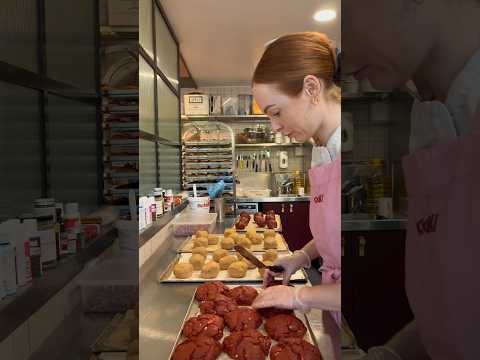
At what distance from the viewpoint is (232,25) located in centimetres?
247

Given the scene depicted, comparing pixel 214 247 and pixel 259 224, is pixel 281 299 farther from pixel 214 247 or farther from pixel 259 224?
pixel 259 224

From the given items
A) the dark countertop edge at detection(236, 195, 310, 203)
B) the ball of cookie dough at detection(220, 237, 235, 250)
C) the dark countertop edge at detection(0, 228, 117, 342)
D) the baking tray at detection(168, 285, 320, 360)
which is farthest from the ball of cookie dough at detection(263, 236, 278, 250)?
the dark countertop edge at detection(236, 195, 310, 203)

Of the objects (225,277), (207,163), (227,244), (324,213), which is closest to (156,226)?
(227,244)

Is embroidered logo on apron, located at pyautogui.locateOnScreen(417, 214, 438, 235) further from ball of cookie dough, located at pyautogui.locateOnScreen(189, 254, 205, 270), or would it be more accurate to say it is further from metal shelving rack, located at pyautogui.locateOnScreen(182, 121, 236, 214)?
metal shelving rack, located at pyautogui.locateOnScreen(182, 121, 236, 214)

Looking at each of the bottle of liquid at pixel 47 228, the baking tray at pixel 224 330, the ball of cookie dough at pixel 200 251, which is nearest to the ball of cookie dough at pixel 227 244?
the ball of cookie dough at pixel 200 251

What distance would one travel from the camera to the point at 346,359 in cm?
17

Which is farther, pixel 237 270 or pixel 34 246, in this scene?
pixel 237 270

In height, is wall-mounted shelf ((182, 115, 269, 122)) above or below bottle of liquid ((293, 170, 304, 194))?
above

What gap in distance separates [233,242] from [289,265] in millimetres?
452

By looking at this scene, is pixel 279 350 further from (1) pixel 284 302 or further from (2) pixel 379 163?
(2) pixel 379 163

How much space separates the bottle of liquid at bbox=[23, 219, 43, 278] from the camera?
1.59ft

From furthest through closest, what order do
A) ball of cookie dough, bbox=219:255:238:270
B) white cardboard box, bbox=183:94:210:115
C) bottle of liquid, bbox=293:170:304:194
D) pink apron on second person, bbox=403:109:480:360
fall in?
1. bottle of liquid, bbox=293:170:304:194
2. white cardboard box, bbox=183:94:210:115
3. ball of cookie dough, bbox=219:255:238:270
4. pink apron on second person, bbox=403:109:480:360

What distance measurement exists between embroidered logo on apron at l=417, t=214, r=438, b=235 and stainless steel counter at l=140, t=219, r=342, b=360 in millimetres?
530

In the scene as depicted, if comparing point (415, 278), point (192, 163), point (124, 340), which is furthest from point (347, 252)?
point (192, 163)
